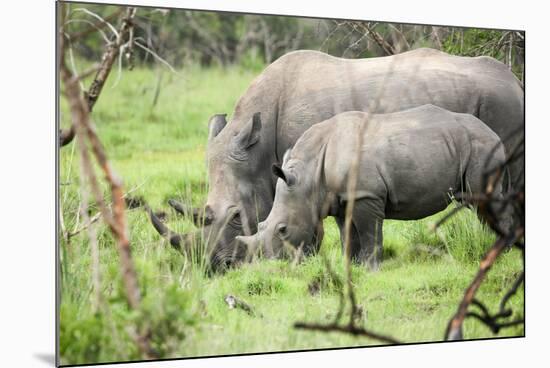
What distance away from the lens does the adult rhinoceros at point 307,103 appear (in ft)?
14.8

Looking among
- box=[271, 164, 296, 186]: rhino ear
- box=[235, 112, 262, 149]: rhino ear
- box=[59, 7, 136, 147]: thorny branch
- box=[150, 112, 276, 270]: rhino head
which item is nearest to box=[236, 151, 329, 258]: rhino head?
box=[271, 164, 296, 186]: rhino ear

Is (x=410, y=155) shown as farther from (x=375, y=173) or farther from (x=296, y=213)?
(x=296, y=213)

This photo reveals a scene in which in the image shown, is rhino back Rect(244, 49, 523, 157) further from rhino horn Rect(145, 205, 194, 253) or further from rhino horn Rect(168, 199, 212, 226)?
rhino horn Rect(145, 205, 194, 253)

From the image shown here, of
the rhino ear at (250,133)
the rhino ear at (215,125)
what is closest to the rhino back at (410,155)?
the rhino ear at (250,133)

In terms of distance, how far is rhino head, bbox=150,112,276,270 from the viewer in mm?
4371

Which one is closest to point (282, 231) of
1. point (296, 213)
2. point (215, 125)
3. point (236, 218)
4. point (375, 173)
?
point (296, 213)

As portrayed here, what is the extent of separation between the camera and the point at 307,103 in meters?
4.66

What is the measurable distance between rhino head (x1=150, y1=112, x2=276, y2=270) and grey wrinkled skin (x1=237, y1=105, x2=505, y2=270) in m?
0.14

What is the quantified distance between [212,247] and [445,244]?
1228 mm

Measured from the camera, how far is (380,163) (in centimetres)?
442

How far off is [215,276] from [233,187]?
1.78 feet

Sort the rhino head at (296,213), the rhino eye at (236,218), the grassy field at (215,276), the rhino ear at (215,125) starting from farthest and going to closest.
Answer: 1. the rhino ear at (215,125)
2. the rhino eye at (236,218)
3. the rhino head at (296,213)
4. the grassy field at (215,276)

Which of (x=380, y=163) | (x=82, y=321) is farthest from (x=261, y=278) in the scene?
(x=82, y=321)

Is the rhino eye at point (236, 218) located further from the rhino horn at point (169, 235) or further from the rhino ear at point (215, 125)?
the rhino ear at point (215, 125)
